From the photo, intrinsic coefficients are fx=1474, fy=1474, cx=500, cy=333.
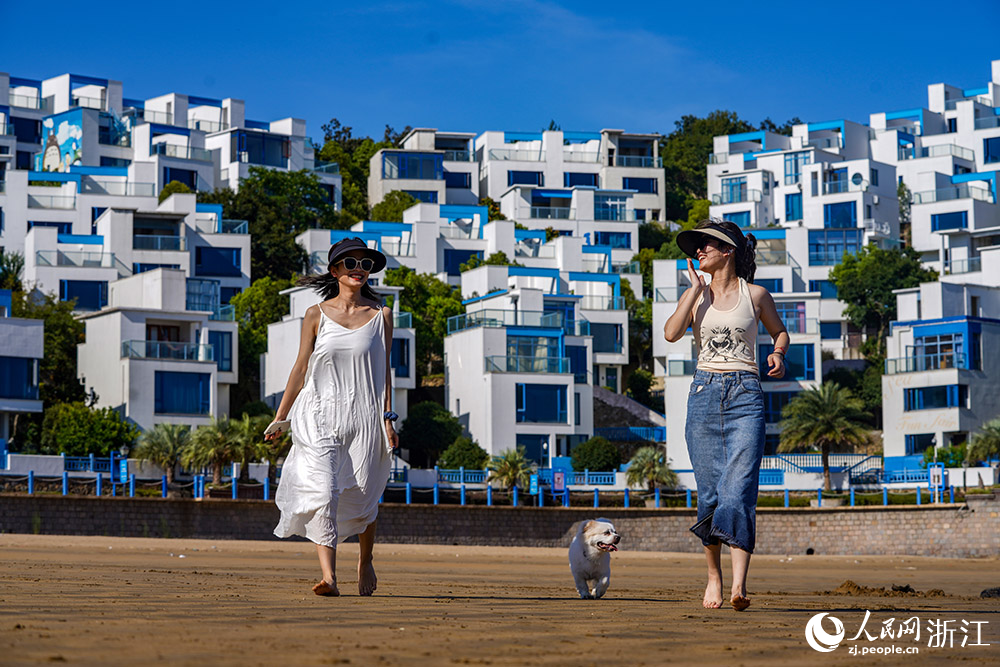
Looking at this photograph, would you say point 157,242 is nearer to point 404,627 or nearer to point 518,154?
point 518,154

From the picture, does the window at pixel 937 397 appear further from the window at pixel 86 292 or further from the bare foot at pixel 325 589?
the bare foot at pixel 325 589

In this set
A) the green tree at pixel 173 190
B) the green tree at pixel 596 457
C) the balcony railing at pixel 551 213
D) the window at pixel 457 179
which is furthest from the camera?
the window at pixel 457 179

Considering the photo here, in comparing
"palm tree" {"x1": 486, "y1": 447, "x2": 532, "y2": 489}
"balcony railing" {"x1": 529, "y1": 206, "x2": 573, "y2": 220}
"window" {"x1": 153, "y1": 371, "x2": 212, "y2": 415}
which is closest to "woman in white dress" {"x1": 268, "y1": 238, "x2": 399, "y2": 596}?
"palm tree" {"x1": 486, "y1": 447, "x2": 532, "y2": 489}

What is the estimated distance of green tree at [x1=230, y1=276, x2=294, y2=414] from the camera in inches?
2345

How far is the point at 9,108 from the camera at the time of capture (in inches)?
3684

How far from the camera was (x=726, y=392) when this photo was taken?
8875mm

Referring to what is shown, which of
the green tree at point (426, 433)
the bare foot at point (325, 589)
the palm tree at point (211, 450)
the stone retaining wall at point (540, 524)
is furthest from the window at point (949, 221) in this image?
the bare foot at point (325, 589)

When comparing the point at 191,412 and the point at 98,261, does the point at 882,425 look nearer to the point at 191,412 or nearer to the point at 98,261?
the point at 191,412

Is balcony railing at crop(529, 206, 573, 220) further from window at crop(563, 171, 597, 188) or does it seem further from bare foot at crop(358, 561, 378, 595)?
bare foot at crop(358, 561, 378, 595)

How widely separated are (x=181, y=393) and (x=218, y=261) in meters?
18.3

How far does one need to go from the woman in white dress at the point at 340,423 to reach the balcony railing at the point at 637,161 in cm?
8857

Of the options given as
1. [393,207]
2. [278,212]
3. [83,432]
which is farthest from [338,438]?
[393,207]

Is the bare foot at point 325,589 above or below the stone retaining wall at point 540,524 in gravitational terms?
above

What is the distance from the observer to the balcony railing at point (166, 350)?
50719 millimetres
